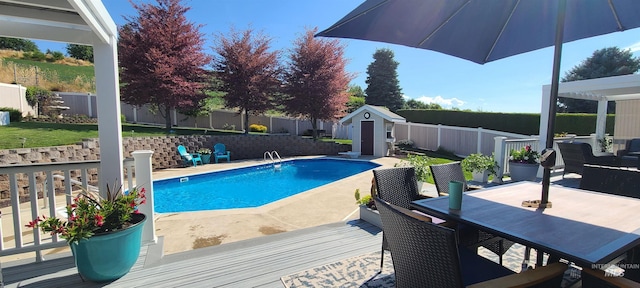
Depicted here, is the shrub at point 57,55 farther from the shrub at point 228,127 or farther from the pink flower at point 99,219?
the pink flower at point 99,219

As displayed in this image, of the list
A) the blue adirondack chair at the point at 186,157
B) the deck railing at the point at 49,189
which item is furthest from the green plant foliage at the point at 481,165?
the blue adirondack chair at the point at 186,157

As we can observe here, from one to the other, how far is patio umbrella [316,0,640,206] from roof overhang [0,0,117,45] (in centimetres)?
196

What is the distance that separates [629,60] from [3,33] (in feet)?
103

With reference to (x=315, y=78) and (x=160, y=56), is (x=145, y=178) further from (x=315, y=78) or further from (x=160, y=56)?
(x=315, y=78)

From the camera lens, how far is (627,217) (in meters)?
1.82

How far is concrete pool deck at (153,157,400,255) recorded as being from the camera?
393cm

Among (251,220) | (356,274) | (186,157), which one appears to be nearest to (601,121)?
(356,274)

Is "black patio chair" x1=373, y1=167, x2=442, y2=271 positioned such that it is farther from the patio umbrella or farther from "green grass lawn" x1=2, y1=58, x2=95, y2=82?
"green grass lawn" x1=2, y1=58, x2=95, y2=82

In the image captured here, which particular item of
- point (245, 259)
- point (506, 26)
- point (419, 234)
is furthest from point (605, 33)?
point (245, 259)

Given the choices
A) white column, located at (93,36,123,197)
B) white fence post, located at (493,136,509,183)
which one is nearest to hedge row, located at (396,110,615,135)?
white fence post, located at (493,136,509,183)

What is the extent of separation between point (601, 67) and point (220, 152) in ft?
90.1

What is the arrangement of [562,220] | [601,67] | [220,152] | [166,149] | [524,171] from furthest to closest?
1. [601,67]
2. [220,152]
3. [166,149]
4. [524,171]
5. [562,220]

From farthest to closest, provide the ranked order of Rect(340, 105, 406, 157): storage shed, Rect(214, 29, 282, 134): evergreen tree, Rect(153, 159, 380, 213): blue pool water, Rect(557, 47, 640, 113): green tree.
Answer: Rect(557, 47, 640, 113): green tree
Rect(214, 29, 282, 134): evergreen tree
Rect(340, 105, 406, 157): storage shed
Rect(153, 159, 380, 213): blue pool water

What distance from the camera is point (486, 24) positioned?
103 inches
